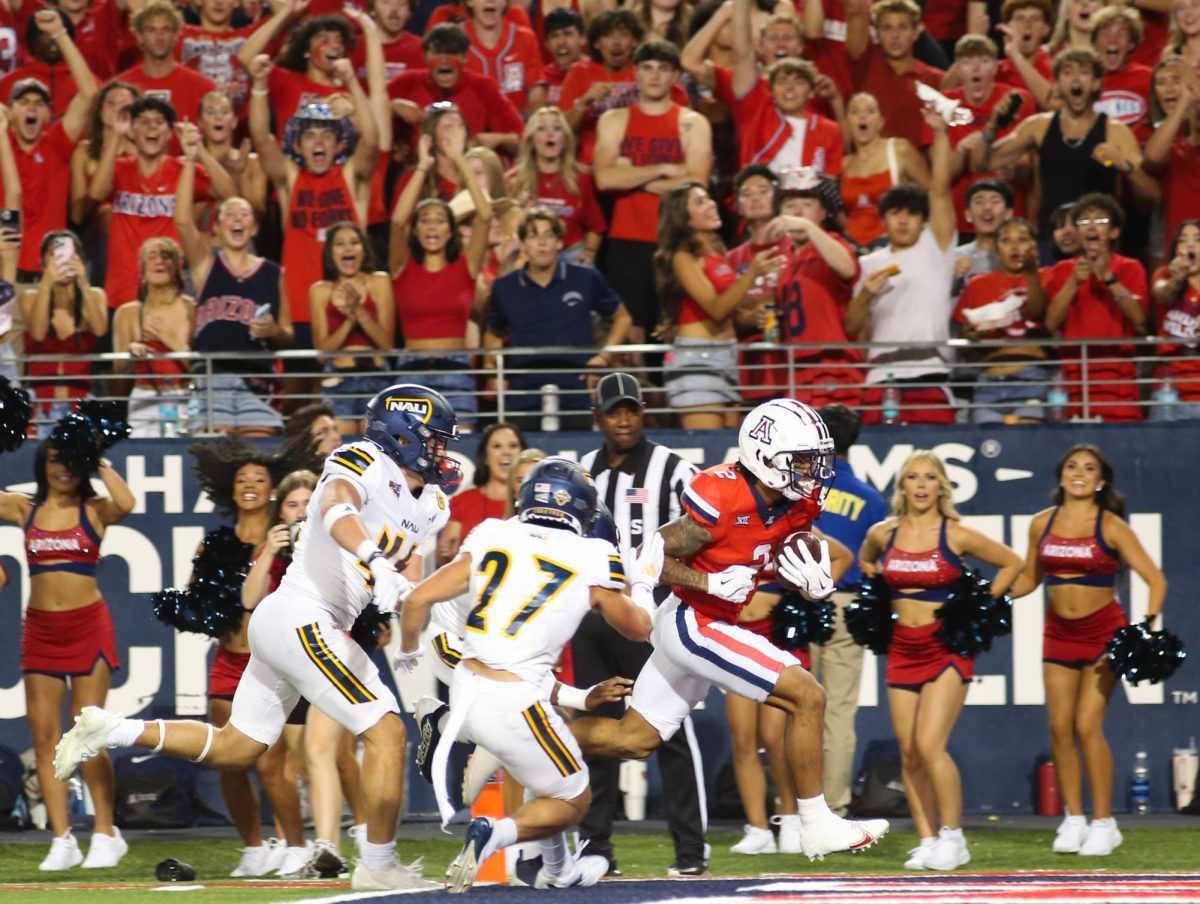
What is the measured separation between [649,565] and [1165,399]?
515cm

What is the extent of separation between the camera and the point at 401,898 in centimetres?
758

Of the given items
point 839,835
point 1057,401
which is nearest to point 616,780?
point 839,835

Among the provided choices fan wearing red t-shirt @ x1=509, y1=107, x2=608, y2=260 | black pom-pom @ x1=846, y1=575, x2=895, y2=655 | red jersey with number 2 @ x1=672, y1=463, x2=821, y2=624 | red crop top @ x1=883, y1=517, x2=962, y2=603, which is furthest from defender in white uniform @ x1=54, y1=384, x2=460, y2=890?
fan wearing red t-shirt @ x1=509, y1=107, x2=608, y2=260

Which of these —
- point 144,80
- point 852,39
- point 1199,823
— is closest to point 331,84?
point 144,80

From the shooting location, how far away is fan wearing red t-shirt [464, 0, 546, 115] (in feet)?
47.8

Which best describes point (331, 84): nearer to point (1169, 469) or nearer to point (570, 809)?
point (1169, 469)

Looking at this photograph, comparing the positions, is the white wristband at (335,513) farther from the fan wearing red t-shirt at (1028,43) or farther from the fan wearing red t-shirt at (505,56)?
the fan wearing red t-shirt at (1028,43)

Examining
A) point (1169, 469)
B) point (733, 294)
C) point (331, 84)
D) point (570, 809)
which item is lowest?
point (570, 809)

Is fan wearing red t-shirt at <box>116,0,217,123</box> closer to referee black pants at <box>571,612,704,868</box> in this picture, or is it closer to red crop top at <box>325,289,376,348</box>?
red crop top at <box>325,289,376,348</box>

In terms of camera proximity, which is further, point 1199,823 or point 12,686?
point 12,686

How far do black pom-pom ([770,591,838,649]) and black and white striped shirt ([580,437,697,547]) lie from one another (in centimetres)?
74

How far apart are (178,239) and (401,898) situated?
22.0ft

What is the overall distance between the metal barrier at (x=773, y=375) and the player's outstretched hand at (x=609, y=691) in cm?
353

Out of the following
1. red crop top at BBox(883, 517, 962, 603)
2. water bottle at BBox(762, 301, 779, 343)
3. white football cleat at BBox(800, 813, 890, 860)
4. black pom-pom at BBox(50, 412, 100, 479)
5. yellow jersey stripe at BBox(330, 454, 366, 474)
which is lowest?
white football cleat at BBox(800, 813, 890, 860)
